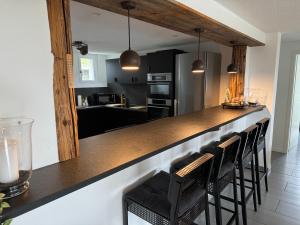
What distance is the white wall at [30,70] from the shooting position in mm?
903

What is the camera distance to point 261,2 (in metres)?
2.01

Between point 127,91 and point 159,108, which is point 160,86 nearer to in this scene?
point 159,108

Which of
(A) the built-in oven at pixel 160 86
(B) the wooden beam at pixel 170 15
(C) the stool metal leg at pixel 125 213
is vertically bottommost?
(C) the stool metal leg at pixel 125 213

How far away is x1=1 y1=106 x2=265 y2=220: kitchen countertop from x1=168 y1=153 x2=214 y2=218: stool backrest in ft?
0.78

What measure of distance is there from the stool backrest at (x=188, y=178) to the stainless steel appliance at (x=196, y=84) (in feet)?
8.18

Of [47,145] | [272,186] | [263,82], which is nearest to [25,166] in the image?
[47,145]

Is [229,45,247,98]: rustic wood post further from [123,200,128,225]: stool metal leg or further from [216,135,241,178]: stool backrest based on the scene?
[123,200,128,225]: stool metal leg

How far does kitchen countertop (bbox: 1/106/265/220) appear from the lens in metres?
0.87

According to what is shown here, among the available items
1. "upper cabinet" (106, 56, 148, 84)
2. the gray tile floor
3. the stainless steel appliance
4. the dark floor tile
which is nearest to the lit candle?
the gray tile floor

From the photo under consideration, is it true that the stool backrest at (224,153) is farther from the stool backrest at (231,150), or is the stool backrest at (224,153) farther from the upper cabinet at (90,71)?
the upper cabinet at (90,71)

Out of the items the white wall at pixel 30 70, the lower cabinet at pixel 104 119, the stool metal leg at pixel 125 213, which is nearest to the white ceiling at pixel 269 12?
the white wall at pixel 30 70

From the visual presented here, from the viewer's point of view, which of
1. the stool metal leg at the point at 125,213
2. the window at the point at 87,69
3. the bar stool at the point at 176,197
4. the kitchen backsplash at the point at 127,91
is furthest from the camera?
the window at the point at 87,69

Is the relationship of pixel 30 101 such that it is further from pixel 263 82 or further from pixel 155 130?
pixel 263 82

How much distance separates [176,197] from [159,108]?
334cm
